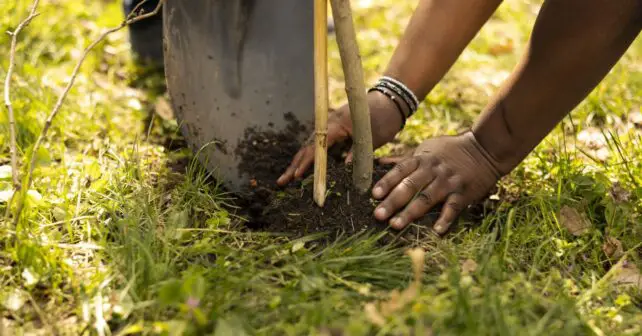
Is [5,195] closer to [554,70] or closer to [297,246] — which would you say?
[297,246]

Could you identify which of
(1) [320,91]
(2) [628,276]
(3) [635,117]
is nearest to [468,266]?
(2) [628,276]

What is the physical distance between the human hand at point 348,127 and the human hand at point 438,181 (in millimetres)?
155

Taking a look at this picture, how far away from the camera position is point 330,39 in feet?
10.5

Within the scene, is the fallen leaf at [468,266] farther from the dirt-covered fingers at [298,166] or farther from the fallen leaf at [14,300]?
the fallen leaf at [14,300]

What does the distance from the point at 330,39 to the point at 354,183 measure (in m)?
1.60

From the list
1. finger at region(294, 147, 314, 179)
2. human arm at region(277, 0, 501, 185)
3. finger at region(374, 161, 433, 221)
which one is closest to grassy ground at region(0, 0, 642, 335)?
finger at region(374, 161, 433, 221)

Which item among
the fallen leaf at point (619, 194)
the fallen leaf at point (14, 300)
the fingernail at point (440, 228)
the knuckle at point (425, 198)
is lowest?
the fallen leaf at point (14, 300)

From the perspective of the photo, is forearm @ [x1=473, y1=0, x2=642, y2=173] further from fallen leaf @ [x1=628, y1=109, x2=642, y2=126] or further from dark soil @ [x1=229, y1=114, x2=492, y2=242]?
fallen leaf @ [x1=628, y1=109, x2=642, y2=126]

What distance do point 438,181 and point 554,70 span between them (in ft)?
1.30

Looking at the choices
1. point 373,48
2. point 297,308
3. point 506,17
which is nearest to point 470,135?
point 297,308

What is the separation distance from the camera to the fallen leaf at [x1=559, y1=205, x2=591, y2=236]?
176 centimetres

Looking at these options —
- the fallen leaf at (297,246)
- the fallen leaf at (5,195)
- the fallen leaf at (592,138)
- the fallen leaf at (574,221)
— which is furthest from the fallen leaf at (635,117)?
the fallen leaf at (5,195)

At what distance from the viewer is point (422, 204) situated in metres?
1.71

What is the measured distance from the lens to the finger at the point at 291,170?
1.89 metres
